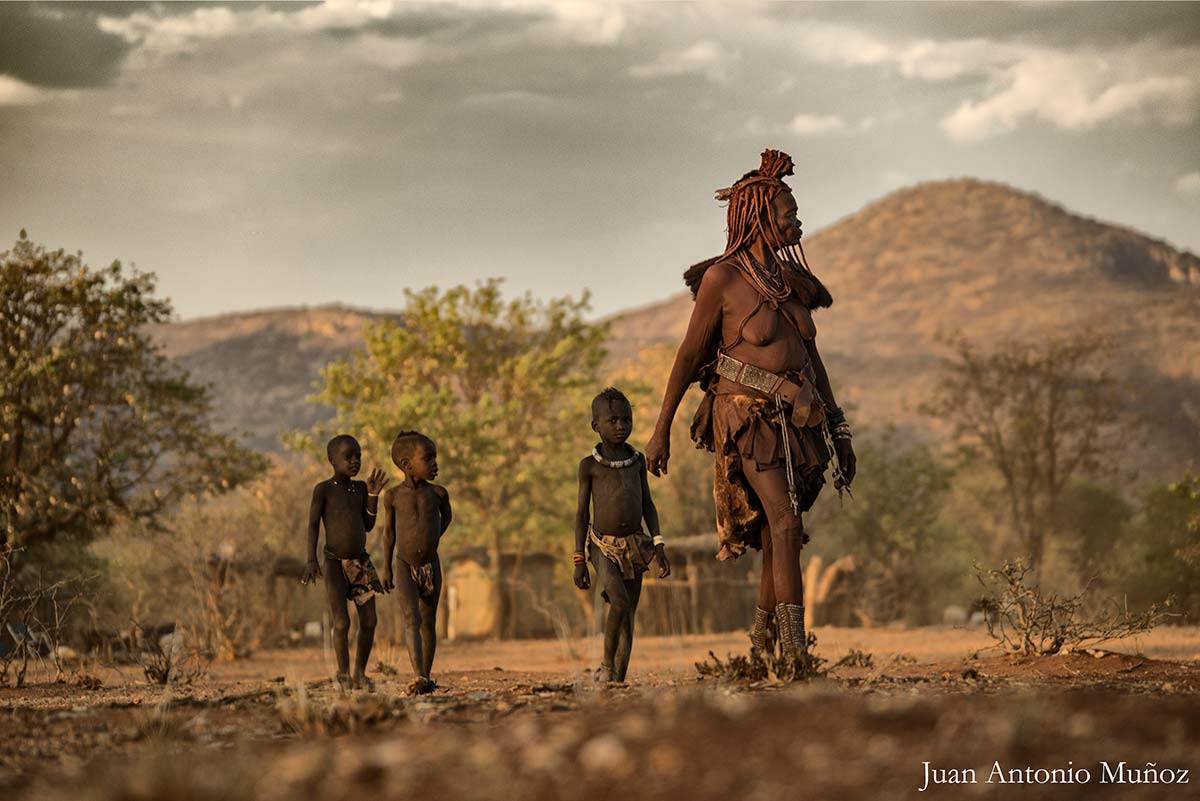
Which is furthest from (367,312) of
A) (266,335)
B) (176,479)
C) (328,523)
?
(328,523)

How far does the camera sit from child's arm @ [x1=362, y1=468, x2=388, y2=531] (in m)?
9.09

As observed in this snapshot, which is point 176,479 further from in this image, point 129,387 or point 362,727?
point 362,727

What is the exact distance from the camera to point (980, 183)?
359 feet

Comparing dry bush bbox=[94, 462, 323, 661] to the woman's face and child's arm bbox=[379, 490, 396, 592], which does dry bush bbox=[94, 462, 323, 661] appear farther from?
the woman's face

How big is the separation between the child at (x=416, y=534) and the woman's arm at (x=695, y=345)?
2090 mm

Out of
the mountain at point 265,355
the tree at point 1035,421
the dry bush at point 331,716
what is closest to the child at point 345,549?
the dry bush at point 331,716

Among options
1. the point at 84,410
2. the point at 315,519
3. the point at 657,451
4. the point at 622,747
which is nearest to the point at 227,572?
the point at 84,410

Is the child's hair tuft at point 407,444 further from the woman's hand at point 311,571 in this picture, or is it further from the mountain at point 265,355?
the mountain at point 265,355

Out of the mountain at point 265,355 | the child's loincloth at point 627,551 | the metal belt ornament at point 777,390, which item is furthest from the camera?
the mountain at point 265,355

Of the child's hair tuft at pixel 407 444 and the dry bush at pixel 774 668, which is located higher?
the child's hair tuft at pixel 407 444

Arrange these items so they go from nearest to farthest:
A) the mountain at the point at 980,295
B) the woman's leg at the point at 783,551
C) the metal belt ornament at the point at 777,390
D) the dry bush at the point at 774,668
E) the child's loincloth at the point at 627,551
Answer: the dry bush at the point at 774,668 < the woman's leg at the point at 783,551 < the metal belt ornament at the point at 777,390 < the child's loincloth at the point at 627,551 < the mountain at the point at 980,295

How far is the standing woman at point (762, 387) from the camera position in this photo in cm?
671

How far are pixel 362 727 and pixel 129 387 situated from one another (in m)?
13.7

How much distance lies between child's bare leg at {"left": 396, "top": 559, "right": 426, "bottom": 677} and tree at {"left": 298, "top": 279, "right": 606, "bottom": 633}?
1286 centimetres
